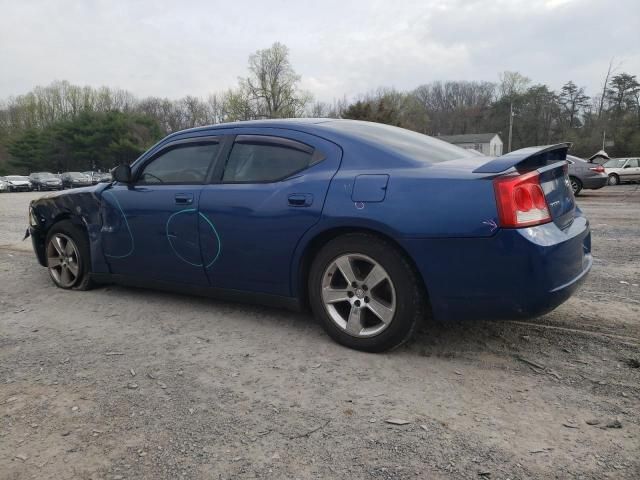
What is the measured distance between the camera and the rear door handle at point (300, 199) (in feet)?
10.5

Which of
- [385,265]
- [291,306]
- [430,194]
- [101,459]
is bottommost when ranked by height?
[101,459]

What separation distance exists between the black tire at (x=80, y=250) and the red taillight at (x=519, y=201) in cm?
375

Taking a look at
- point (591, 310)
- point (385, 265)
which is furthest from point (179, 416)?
point (591, 310)

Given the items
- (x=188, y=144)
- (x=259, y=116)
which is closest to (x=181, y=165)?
(x=188, y=144)

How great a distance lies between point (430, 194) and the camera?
2.80 metres

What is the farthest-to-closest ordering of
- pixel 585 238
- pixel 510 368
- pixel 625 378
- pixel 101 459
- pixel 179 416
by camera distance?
pixel 585 238, pixel 510 368, pixel 625 378, pixel 179 416, pixel 101 459

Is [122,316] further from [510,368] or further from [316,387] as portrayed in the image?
[510,368]

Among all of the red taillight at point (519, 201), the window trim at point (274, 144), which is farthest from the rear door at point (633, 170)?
the window trim at point (274, 144)

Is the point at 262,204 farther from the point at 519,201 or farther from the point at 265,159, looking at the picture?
the point at 519,201

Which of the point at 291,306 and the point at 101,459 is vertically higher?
the point at 291,306

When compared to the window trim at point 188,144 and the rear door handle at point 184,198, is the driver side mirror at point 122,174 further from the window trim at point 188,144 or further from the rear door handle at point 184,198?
the rear door handle at point 184,198

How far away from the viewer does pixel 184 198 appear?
12.4 ft

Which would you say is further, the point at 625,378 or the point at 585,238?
the point at 585,238

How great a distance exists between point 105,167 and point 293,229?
204 feet
